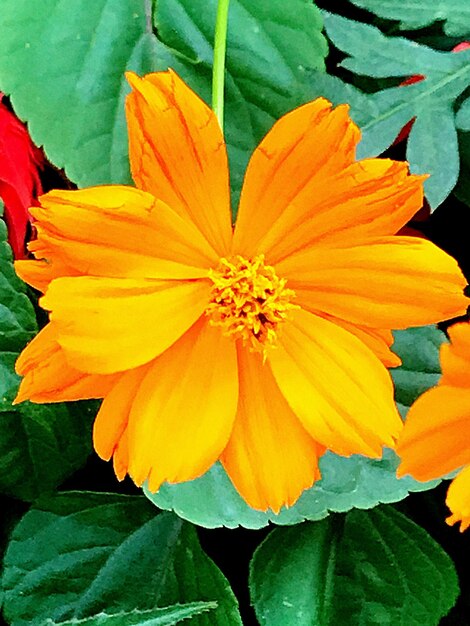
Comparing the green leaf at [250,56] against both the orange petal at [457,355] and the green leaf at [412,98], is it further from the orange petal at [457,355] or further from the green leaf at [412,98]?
the orange petal at [457,355]

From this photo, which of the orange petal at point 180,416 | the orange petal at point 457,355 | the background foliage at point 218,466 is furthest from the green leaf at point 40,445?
the orange petal at point 457,355

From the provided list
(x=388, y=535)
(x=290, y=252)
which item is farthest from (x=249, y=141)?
(x=388, y=535)

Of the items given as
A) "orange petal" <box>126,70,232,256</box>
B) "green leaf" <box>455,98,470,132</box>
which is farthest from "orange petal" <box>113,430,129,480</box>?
"green leaf" <box>455,98,470,132</box>

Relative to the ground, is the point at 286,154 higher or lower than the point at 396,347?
higher

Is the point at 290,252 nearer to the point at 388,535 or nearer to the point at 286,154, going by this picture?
the point at 286,154

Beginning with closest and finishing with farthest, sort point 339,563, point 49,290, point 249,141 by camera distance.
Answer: point 49,290 < point 249,141 < point 339,563

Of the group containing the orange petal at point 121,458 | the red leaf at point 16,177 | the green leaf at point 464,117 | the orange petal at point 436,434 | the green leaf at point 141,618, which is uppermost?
the red leaf at point 16,177
